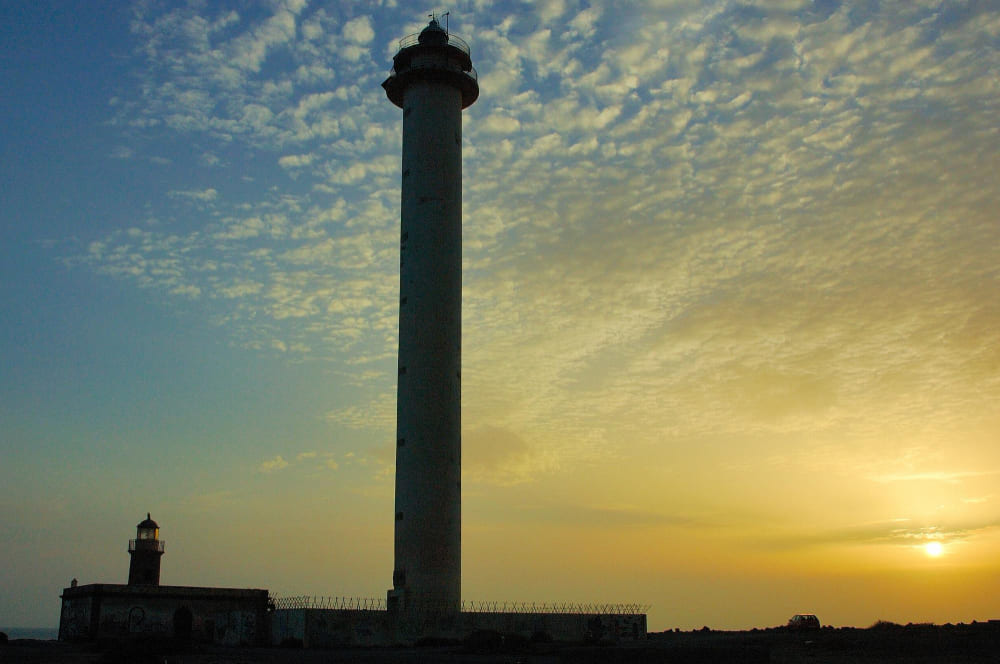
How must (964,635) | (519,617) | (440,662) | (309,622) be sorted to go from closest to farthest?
(440,662), (964,635), (309,622), (519,617)

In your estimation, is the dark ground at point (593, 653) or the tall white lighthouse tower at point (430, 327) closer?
the dark ground at point (593, 653)

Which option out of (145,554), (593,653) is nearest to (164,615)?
(145,554)

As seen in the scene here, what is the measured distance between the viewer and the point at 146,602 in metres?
49.7

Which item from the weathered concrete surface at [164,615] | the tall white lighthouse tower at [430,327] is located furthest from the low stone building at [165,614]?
the tall white lighthouse tower at [430,327]

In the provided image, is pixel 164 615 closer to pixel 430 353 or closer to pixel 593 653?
pixel 430 353

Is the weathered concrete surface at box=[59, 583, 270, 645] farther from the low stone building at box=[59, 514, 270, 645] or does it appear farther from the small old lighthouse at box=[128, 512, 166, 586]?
the small old lighthouse at box=[128, 512, 166, 586]

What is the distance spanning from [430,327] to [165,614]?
2087 centimetres

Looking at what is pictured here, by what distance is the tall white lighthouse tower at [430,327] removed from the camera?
46.6 meters

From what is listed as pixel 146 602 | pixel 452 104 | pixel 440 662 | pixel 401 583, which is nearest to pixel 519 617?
pixel 401 583

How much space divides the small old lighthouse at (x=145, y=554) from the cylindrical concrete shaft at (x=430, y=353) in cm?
2144

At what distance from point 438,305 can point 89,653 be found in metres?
22.9

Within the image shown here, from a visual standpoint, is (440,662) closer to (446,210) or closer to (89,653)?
(89,653)

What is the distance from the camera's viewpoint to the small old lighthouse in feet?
195

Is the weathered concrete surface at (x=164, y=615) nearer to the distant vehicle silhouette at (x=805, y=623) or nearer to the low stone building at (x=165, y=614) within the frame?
the low stone building at (x=165, y=614)
